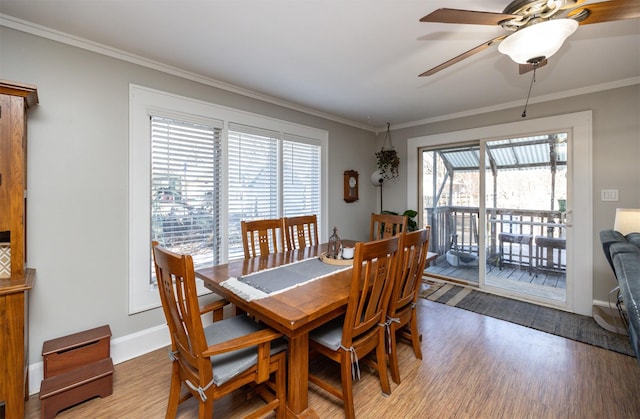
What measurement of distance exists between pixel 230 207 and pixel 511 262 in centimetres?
368

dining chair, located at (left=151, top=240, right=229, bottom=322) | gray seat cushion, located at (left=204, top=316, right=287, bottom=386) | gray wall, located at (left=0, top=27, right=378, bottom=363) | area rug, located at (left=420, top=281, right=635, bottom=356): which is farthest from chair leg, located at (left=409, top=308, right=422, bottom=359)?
gray wall, located at (left=0, top=27, right=378, bottom=363)

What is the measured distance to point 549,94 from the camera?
3119 millimetres

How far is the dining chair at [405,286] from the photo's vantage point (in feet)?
5.89

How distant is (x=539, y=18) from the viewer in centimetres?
146

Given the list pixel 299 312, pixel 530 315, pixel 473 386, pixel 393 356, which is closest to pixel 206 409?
pixel 299 312

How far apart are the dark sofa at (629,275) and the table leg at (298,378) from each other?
1333 millimetres

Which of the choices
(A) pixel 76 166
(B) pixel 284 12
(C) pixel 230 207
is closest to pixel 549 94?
(B) pixel 284 12

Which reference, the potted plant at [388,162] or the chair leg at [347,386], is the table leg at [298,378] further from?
the potted plant at [388,162]

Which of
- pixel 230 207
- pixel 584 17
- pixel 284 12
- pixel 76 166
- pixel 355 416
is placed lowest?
pixel 355 416

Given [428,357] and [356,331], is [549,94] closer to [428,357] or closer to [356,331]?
[428,357]

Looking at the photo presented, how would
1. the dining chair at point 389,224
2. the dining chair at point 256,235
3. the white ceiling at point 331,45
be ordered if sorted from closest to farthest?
the white ceiling at point 331,45
the dining chair at point 256,235
the dining chair at point 389,224

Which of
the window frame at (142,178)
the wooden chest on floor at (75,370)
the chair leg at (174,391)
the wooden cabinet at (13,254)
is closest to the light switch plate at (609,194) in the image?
the chair leg at (174,391)

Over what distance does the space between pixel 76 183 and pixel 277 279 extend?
1.67 metres

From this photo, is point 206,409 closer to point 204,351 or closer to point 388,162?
point 204,351
